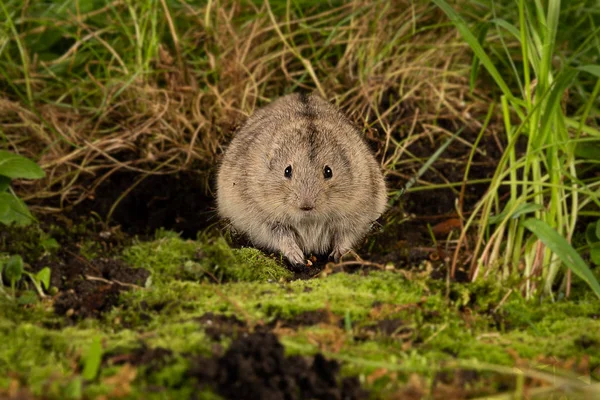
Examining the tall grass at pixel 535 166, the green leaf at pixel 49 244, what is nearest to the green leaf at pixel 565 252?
the tall grass at pixel 535 166

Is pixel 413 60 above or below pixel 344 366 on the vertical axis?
above

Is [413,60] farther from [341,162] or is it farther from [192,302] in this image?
[192,302]

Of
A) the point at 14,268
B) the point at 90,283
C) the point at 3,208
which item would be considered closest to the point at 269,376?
the point at 90,283

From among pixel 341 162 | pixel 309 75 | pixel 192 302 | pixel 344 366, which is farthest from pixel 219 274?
pixel 309 75

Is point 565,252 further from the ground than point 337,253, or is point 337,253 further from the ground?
point 565,252

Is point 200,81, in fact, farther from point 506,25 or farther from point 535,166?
point 535,166

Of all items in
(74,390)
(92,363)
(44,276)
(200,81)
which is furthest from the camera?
(200,81)

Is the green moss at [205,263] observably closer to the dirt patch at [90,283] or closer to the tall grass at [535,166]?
the dirt patch at [90,283]
